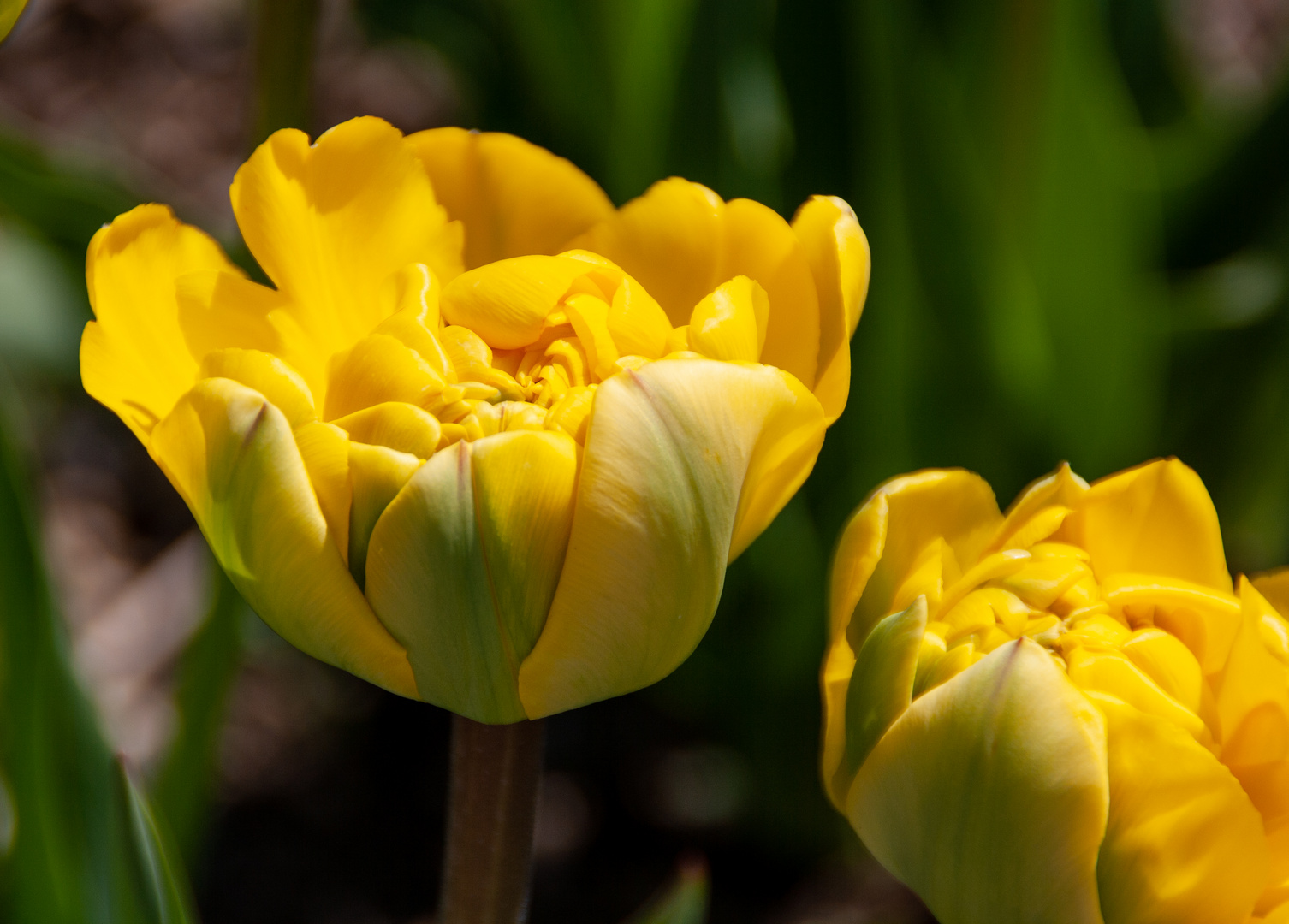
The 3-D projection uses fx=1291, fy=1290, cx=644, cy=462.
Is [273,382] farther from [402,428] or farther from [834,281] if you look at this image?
[834,281]

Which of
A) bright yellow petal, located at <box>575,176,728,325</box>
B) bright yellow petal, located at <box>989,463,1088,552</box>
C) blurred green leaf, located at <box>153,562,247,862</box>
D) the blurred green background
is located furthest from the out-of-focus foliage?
bright yellow petal, located at <box>989,463,1088,552</box>

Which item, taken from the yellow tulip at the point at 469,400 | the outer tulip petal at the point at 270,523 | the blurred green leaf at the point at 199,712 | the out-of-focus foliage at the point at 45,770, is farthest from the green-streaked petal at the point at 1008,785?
the blurred green leaf at the point at 199,712

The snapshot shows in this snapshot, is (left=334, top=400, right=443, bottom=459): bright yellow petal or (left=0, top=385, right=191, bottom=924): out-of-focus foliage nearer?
(left=334, top=400, right=443, bottom=459): bright yellow petal

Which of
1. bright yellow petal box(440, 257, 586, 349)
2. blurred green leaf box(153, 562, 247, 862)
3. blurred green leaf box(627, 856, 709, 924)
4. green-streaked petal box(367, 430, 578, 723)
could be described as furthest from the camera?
blurred green leaf box(153, 562, 247, 862)

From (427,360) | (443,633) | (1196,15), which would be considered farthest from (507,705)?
(1196,15)

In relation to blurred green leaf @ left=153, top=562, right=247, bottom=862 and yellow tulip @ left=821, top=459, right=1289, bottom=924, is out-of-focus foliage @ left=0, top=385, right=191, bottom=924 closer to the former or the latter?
blurred green leaf @ left=153, top=562, right=247, bottom=862

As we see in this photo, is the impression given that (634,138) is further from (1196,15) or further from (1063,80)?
(1196,15)

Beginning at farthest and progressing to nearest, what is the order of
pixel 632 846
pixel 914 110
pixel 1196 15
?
1. pixel 1196 15
2. pixel 632 846
3. pixel 914 110
